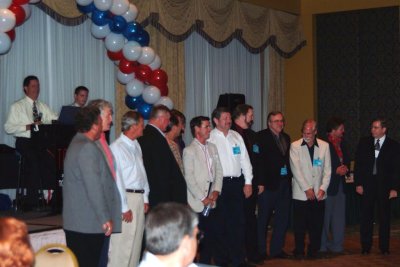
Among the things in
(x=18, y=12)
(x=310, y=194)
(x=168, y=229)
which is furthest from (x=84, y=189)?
(x=310, y=194)

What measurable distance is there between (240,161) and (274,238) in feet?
4.26

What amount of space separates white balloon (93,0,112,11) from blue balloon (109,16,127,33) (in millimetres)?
238

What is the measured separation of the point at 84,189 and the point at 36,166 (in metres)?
3.45

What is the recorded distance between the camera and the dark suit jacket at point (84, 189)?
5.09 m

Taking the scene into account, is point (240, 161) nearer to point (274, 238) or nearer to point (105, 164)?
point (274, 238)

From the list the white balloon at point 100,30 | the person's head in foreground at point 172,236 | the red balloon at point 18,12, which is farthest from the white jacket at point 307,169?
the person's head in foreground at point 172,236

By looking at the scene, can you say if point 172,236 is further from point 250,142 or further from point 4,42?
point 250,142

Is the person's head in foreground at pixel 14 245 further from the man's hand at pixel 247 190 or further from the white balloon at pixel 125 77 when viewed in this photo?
the white balloon at pixel 125 77

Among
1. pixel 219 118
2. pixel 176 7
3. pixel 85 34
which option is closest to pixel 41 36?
pixel 85 34

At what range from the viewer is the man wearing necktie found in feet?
28.5

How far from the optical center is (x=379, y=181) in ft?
28.5

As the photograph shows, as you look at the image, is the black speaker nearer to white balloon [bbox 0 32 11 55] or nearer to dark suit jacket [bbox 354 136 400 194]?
dark suit jacket [bbox 354 136 400 194]

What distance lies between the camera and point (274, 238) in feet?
27.9

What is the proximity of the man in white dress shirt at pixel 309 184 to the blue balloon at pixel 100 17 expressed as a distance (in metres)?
2.58
